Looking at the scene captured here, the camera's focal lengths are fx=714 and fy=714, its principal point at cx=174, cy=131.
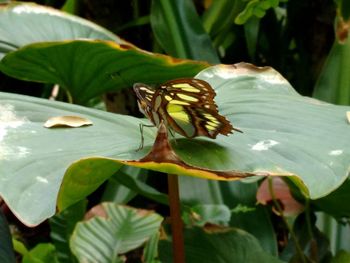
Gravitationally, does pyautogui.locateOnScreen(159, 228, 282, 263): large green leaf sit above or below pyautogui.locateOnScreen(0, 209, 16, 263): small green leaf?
below

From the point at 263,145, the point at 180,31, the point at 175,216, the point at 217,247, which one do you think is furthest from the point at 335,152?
the point at 180,31

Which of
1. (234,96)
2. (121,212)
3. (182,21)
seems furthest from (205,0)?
(234,96)

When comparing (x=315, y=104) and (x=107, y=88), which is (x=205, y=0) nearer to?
(x=107, y=88)

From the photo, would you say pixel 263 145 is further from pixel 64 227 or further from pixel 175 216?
pixel 64 227

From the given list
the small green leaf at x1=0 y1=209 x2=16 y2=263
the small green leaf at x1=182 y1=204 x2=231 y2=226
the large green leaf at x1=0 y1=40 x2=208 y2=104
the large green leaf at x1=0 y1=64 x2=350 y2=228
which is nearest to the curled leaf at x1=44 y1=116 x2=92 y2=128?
the large green leaf at x1=0 y1=64 x2=350 y2=228

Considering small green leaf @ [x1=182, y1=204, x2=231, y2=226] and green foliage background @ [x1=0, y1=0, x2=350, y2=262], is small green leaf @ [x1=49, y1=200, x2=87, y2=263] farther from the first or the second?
small green leaf @ [x1=182, y1=204, x2=231, y2=226]

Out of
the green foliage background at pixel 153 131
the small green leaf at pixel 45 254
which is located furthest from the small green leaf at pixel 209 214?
the small green leaf at pixel 45 254

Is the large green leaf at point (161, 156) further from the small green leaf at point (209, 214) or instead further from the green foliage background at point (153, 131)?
the small green leaf at point (209, 214)
